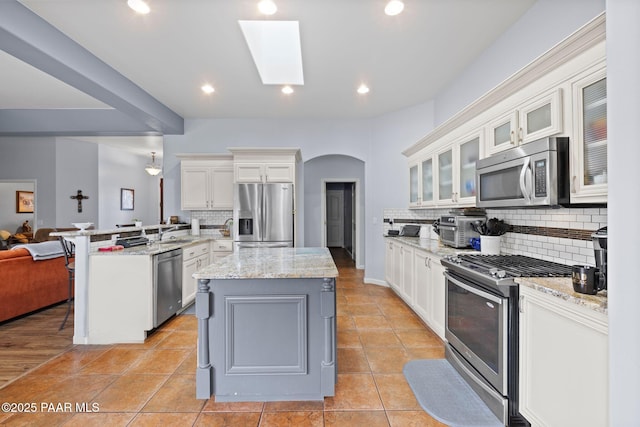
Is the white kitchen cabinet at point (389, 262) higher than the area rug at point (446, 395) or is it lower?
higher

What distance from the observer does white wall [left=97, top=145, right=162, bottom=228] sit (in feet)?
25.6

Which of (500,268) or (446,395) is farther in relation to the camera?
(446,395)

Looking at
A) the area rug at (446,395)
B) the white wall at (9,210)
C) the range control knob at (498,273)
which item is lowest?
the area rug at (446,395)

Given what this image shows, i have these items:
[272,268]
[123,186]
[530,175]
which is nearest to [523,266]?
[530,175]

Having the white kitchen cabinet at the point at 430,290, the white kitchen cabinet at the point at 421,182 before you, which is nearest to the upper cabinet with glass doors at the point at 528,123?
the white kitchen cabinet at the point at 430,290

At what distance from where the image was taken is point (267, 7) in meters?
2.37

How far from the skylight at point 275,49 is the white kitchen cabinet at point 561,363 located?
9.17ft

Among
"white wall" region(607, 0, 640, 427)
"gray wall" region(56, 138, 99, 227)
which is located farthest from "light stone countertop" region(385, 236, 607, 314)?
"gray wall" region(56, 138, 99, 227)

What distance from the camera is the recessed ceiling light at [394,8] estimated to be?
2311mm

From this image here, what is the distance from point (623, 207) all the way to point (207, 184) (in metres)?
4.82

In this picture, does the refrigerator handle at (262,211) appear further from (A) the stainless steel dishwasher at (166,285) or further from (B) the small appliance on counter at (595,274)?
(B) the small appliance on counter at (595,274)

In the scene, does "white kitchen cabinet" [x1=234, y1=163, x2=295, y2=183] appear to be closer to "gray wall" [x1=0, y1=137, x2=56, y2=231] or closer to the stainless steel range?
the stainless steel range

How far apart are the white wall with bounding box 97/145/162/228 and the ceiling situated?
11.2 feet

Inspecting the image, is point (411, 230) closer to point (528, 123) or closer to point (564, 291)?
point (528, 123)
